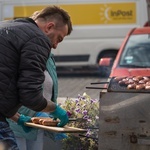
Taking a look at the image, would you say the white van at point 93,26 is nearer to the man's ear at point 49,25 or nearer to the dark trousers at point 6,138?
the man's ear at point 49,25

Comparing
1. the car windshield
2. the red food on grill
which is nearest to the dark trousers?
the red food on grill

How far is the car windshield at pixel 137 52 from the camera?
770 cm

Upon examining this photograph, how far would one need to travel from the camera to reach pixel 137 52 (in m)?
7.97

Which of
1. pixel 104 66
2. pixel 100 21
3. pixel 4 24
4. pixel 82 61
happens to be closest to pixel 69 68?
pixel 82 61

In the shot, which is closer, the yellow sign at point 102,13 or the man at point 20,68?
the man at point 20,68

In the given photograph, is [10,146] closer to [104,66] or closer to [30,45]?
[30,45]

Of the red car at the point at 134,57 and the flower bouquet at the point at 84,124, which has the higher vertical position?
the red car at the point at 134,57

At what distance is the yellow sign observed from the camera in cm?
1513

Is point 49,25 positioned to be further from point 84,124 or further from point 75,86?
point 75,86

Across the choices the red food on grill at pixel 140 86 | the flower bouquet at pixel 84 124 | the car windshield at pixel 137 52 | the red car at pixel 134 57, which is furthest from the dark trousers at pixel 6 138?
the car windshield at pixel 137 52

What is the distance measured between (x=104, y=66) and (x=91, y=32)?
691 centimetres

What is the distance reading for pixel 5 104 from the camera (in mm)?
3377

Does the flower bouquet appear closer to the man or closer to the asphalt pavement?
the man

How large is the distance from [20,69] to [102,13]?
473 inches
